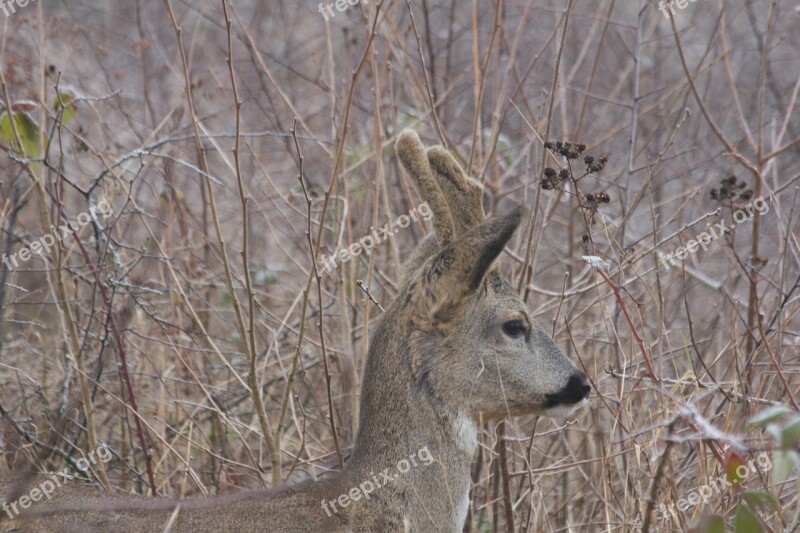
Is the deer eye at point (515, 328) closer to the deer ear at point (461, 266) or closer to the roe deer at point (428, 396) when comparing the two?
the roe deer at point (428, 396)

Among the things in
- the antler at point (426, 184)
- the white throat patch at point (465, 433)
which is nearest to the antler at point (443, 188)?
the antler at point (426, 184)

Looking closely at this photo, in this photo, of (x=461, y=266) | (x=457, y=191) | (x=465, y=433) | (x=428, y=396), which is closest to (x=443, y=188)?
(x=457, y=191)

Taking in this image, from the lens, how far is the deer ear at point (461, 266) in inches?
140

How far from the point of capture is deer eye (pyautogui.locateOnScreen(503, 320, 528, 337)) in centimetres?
399

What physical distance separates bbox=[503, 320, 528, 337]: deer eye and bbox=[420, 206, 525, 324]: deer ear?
21 cm

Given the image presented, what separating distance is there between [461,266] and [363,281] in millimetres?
2249

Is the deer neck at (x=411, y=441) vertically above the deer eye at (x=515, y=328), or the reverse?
the deer eye at (x=515, y=328)

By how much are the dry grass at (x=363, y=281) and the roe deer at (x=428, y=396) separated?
0.42 m

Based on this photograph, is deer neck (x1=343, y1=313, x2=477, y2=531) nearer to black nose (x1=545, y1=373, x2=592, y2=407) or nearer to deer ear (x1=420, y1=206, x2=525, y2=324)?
deer ear (x1=420, y1=206, x2=525, y2=324)

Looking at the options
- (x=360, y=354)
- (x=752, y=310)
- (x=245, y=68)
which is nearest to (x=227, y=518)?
(x=360, y=354)

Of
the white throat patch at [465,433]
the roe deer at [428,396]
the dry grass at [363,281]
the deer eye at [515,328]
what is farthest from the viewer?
the dry grass at [363,281]

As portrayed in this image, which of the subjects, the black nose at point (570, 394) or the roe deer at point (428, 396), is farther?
the black nose at point (570, 394)

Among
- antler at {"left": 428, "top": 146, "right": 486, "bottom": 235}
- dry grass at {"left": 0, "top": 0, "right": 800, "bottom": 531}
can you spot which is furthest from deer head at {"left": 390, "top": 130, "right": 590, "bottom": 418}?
dry grass at {"left": 0, "top": 0, "right": 800, "bottom": 531}

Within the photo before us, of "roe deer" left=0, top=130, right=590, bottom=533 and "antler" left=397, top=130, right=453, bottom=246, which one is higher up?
"antler" left=397, top=130, right=453, bottom=246
